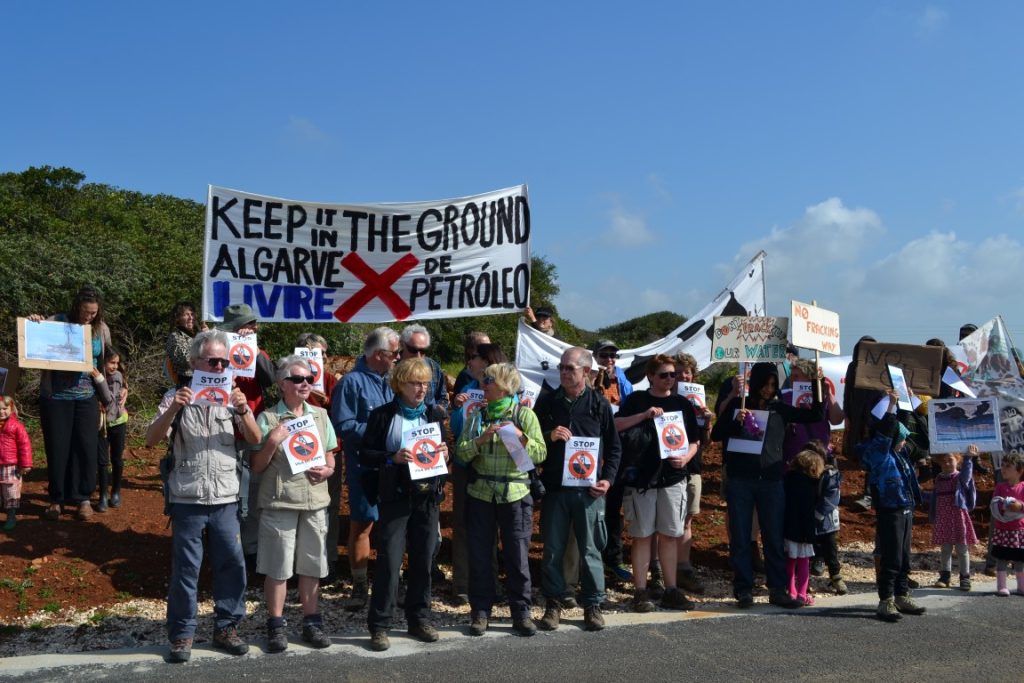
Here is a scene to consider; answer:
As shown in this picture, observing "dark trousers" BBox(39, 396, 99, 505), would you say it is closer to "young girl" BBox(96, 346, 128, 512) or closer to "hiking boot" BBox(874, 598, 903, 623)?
"young girl" BBox(96, 346, 128, 512)

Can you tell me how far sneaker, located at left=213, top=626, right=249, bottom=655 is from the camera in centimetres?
583

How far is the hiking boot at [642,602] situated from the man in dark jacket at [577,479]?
528mm

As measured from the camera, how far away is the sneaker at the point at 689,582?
25.8 ft

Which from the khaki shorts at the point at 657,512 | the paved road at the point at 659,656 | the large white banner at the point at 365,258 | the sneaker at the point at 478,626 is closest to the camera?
the paved road at the point at 659,656

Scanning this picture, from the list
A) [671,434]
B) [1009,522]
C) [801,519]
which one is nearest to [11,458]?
[671,434]

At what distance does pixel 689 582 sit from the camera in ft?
26.0

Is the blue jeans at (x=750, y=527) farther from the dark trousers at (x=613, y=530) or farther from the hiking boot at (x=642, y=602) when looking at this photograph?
the dark trousers at (x=613, y=530)

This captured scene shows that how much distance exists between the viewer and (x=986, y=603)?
751cm

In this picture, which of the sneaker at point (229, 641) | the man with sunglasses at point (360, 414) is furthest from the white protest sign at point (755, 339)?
the sneaker at point (229, 641)

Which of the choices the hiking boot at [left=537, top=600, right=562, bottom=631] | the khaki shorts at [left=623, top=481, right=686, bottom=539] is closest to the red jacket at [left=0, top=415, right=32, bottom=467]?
the hiking boot at [left=537, top=600, right=562, bottom=631]

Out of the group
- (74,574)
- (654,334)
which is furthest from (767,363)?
(654,334)

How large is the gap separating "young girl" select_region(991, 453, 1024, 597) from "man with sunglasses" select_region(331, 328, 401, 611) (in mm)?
5064

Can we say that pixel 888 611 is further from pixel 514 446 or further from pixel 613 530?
pixel 514 446

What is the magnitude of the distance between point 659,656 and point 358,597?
7.60 ft
